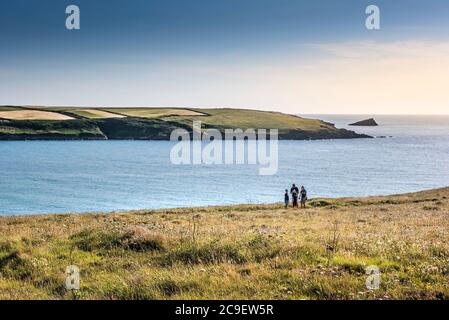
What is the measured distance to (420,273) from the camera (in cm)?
1052

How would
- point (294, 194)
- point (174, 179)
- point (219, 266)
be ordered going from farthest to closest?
1. point (174, 179)
2. point (294, 194)
3. point (219, 266)

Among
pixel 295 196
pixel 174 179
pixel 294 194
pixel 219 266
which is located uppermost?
pixel 219 266

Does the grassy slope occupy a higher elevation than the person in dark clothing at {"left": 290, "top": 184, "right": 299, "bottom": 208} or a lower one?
higher

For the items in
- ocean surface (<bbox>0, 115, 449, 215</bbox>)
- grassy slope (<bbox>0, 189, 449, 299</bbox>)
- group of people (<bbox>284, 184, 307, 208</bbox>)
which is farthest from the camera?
ocean surface (<bbox>0, 115, 449, 215</bbox>)

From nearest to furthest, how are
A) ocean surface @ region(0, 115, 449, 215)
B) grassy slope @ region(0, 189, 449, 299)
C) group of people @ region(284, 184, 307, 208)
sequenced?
grassy slope @ region(0, 189, 449, 299), group of people @ region(284, 184, 307, 208), ocean surface @ region(0, 115, 449, 215)

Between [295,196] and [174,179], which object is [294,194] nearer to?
[295,196]

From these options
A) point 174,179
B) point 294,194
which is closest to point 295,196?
point 294,194

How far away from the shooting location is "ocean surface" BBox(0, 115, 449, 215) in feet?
282

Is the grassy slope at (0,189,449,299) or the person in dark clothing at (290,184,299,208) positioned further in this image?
the person in dark clothing at (290,184,299,208)

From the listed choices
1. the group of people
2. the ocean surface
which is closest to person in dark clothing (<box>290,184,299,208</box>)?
the group of people

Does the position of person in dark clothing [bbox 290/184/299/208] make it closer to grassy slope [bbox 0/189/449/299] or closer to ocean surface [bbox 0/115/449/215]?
grassy slope [bbox 0/189/449/299]

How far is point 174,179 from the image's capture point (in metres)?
119
